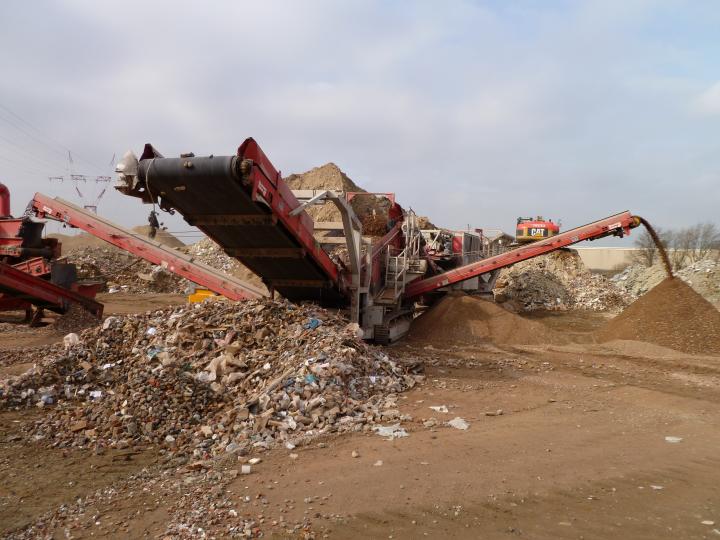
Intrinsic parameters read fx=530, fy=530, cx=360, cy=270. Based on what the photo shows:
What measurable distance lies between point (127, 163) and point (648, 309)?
9.83m

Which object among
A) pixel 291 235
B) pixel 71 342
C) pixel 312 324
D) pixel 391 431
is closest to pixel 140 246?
pixel 71 342

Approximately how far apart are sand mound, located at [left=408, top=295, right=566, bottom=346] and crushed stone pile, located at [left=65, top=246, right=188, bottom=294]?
581 inches

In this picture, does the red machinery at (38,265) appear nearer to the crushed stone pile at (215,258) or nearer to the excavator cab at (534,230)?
the crushed stone pile at (215,258)

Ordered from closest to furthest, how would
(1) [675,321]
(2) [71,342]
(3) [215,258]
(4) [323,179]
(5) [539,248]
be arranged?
(2) [71,342]
(1) [675,321]
(5) [539,248]
(3) [215,258]
(4) [323,179]

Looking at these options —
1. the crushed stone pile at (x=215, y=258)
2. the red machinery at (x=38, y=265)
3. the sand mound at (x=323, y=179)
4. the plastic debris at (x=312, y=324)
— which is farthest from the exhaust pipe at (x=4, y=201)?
the sand mound at (x=323, y=179)

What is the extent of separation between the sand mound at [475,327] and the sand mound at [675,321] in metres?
1.40

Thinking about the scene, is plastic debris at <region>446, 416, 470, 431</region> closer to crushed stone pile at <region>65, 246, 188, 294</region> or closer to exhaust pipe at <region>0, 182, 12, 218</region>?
exhaust pipe at <region>0, 182, 12, 218</region>

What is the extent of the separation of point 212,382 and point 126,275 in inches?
780

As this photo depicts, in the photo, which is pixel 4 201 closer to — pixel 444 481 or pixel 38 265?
pixel 38 265

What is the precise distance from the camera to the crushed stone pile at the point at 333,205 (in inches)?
733

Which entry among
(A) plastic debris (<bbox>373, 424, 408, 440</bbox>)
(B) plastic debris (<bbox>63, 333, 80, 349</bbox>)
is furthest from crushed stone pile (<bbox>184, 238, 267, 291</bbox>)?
(A) plastic debris (<bbox>373, 424, 408, 440</bbox>)

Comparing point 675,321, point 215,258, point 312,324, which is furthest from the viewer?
point 215,258

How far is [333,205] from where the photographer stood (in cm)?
2369

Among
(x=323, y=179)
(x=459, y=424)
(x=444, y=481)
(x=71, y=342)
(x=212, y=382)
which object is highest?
(x=323, y=179)
